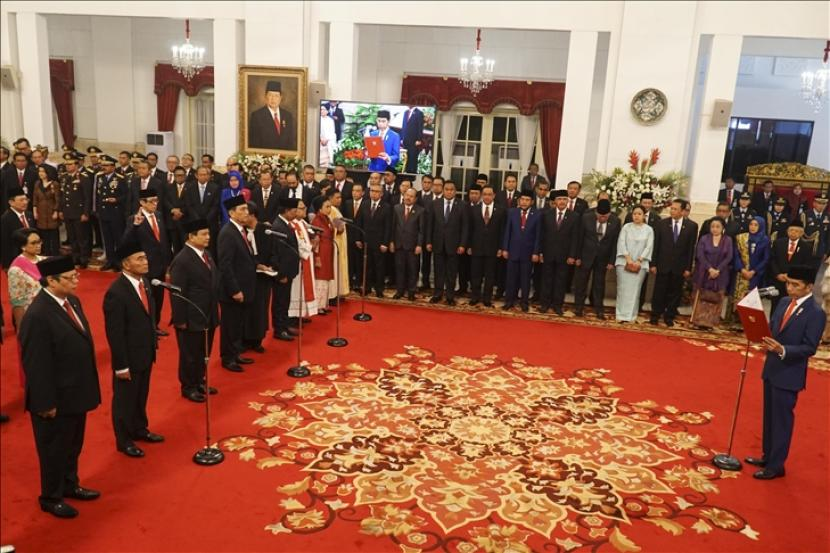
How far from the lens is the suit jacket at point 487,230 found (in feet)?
30.7

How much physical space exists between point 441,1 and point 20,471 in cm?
973

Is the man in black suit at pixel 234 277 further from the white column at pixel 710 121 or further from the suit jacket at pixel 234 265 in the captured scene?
the white column at pixel 710 121

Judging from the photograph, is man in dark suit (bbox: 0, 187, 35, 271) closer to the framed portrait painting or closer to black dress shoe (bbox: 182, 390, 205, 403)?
black dress shoe (bbox: 182, 390, 205, 403)

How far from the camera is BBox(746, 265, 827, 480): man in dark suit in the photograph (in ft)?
16.0

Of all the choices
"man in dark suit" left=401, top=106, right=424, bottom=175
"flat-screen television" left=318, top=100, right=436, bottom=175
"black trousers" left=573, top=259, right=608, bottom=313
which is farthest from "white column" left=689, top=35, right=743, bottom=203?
"man in dark suit" left=401, top=106, right=424, bottom=175

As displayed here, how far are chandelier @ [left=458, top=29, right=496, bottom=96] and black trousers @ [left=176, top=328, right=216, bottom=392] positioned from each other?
8454 mm

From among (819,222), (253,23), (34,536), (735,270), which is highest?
(253,23)

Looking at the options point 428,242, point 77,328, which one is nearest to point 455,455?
point 77,328

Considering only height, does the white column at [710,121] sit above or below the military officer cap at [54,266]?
above

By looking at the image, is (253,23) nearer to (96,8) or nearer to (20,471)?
(96,8)

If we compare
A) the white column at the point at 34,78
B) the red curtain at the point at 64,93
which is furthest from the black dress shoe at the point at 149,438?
the red curtain at the point at 64,93

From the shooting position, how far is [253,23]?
11.9 metres

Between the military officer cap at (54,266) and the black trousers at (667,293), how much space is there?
7.43 m

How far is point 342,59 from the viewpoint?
1189 cm
